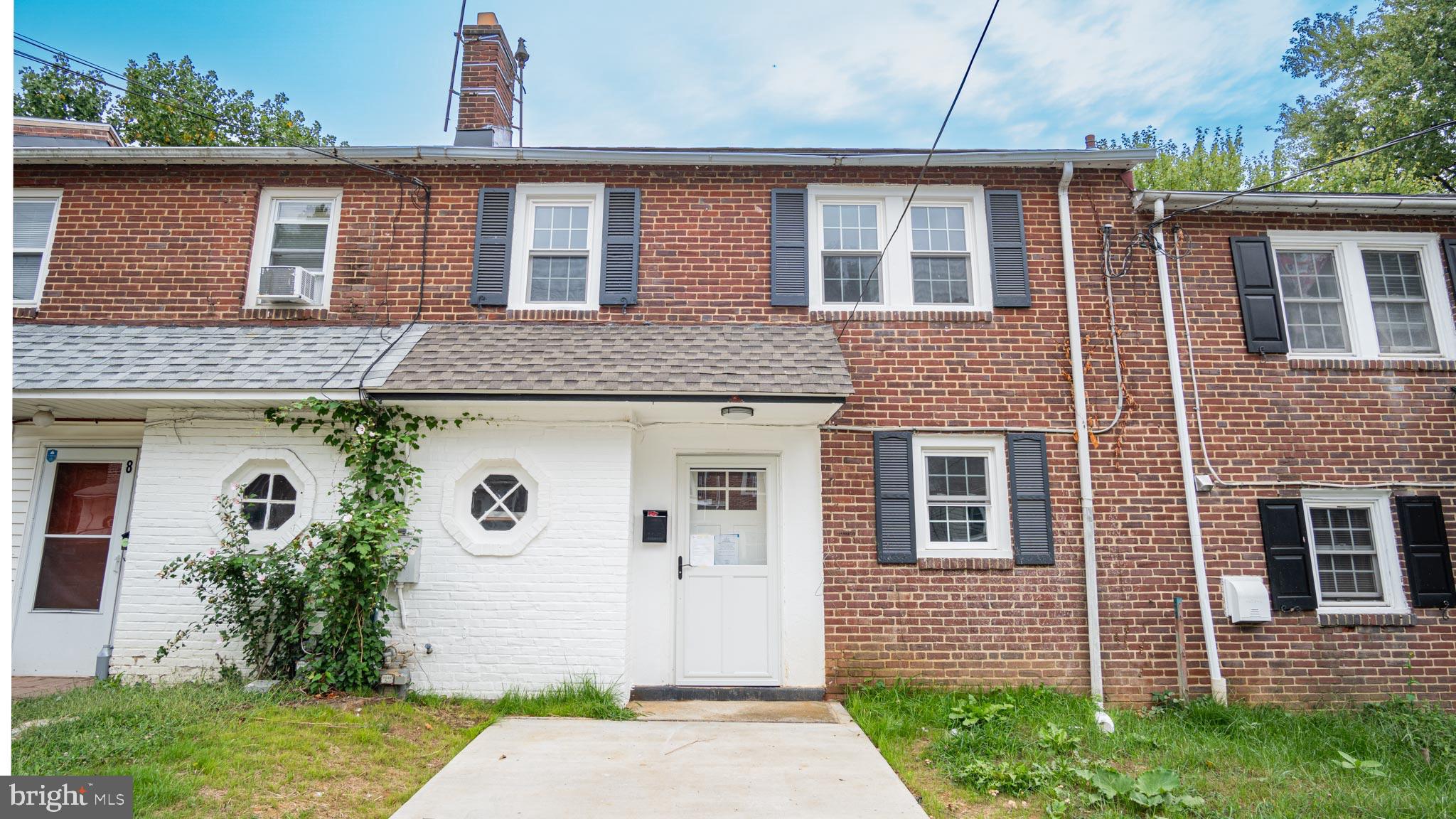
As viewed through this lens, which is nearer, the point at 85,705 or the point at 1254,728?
the point at 85,705

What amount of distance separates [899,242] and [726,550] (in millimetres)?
3661

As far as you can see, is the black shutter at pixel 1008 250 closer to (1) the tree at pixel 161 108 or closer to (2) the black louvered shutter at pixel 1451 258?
(2) the black louvered shutter at pixel 1451 258

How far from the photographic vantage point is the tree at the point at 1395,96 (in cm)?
1584

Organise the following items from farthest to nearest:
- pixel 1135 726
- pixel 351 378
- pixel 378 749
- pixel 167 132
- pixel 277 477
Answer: pixel 167 132
pixel 277 477
pixel 351 378
pixel 1135 726
pixel 378 749

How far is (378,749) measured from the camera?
16.5 feet

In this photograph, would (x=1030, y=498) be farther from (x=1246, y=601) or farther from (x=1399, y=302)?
(x=1399, y=302)

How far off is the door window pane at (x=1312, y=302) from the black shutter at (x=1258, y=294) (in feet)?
0.70

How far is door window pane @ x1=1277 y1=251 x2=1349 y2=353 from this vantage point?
7.64m

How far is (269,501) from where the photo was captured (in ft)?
22.5

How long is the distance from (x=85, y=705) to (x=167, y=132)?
16.8 meters

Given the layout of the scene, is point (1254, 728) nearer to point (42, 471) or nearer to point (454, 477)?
point (454, 477)

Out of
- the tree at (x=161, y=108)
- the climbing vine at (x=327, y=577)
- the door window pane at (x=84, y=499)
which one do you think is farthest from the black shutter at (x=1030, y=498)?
the tree at (x=161, y=108)

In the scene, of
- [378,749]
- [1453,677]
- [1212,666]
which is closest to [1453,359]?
[1453,677]

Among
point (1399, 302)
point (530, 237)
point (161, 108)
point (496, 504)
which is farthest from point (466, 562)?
point (161, 108)
